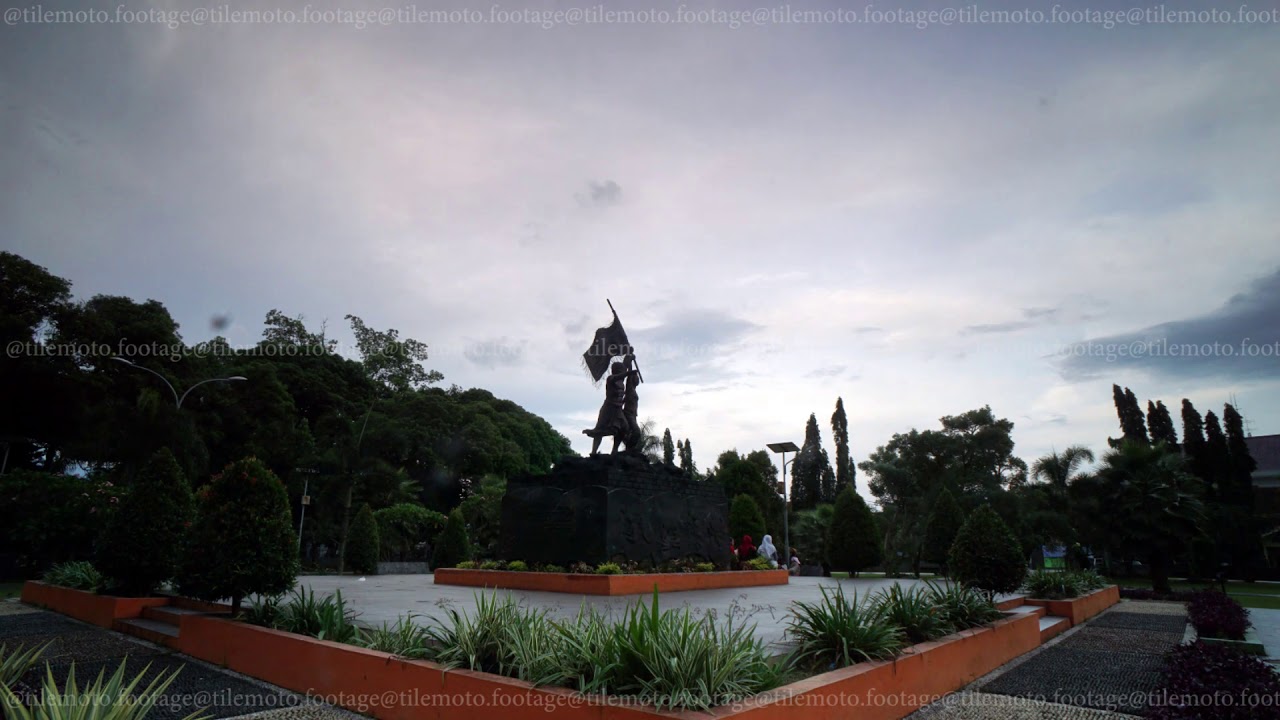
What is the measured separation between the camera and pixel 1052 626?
10.1m

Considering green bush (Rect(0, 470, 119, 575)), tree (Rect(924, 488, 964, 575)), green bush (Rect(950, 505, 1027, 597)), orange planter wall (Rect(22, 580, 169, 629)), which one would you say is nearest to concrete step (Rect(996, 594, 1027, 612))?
green bush (Rect(950, 505, 1027, 597))

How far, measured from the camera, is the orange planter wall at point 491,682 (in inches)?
157

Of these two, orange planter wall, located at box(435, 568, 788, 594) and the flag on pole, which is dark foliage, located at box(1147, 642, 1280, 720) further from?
the flag on pole

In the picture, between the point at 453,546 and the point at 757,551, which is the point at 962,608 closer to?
the point at 757,551

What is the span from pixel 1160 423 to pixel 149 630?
145 feet

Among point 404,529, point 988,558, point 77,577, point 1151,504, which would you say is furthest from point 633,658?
point 404,529

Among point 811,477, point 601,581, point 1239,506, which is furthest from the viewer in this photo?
point 811,477

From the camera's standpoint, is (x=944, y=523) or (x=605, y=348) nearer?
(x=605, y=348)

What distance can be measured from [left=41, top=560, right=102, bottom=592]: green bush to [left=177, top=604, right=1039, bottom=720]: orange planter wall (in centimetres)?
409

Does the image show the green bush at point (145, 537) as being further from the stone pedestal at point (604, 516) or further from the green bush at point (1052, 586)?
the green bush at point (1052, 586)

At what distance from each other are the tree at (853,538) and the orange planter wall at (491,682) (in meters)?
12.2

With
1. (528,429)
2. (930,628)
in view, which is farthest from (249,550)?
(528,429)

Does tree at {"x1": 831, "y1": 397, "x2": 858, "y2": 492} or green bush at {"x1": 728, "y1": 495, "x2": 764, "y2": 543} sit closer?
green bush at {"x1": 728, "y1": 495, "x2": 764, "y2": 543}

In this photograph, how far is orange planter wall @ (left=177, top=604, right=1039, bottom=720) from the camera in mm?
3996
